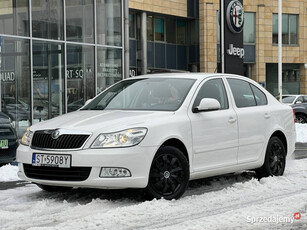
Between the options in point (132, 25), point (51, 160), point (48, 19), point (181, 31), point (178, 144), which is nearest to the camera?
point (51, 160)

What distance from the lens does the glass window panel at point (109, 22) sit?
63.7 feet

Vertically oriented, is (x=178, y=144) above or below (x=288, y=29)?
below

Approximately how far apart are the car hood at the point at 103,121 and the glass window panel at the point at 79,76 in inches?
435

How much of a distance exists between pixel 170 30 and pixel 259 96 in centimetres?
3376

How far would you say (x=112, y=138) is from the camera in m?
6.27

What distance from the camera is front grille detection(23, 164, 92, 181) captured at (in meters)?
6.30

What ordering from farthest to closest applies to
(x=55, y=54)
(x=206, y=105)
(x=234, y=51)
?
(x=234, y=51), (x=55, y=54), (x=206, y=105)

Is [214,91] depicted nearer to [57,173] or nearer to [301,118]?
[57,173]

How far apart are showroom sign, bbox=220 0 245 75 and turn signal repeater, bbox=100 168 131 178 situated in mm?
14150

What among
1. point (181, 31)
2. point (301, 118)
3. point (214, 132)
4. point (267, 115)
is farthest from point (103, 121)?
point (181, 31)

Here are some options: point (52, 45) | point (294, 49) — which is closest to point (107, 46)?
point (52, 45)

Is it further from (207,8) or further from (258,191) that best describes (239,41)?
(207,8)

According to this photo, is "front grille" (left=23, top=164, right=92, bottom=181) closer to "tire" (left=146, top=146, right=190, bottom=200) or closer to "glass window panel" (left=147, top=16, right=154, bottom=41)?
"tire" (left=146, top=146, right=190, bottom=200)

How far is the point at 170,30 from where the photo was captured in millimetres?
41844
